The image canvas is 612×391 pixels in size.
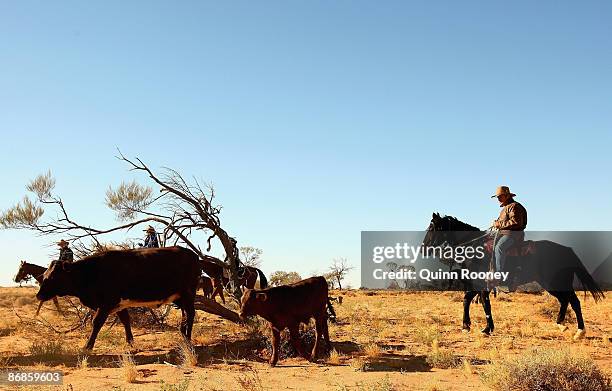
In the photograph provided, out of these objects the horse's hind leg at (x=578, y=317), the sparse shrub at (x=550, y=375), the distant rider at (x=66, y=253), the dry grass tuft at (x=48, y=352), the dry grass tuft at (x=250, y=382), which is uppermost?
the distant rider at (x=66, y=253)

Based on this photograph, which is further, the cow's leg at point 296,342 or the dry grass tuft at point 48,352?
the dry grass tuft at point 48,352

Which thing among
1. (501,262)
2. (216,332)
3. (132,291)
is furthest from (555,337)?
(132,291)

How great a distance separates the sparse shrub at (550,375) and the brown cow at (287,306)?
3.48 m

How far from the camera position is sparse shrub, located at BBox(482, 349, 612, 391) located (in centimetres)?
662

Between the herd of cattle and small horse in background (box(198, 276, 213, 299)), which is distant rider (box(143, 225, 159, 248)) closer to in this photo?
the herd of cattle

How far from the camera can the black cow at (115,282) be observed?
10000mm

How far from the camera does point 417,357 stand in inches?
400

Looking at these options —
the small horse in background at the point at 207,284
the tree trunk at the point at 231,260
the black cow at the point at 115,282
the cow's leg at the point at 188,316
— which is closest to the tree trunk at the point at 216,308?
the tree trunk at the point at 231,260

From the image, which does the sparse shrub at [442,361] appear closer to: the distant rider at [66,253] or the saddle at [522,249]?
the saddle at [522,249]

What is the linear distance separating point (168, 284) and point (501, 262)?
810cm

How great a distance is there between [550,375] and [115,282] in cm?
763

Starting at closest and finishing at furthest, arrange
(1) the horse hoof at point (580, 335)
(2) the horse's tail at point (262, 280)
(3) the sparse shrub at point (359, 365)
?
(3) the sparse shrub at point (359, 365) → (1) the horse hoof at point (580, 335) → (2) the horse's tail at point (262, 280)

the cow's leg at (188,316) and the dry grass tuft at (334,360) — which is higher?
the cow's leg at (188,316)

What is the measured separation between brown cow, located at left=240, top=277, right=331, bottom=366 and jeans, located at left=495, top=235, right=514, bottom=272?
17.7ft
